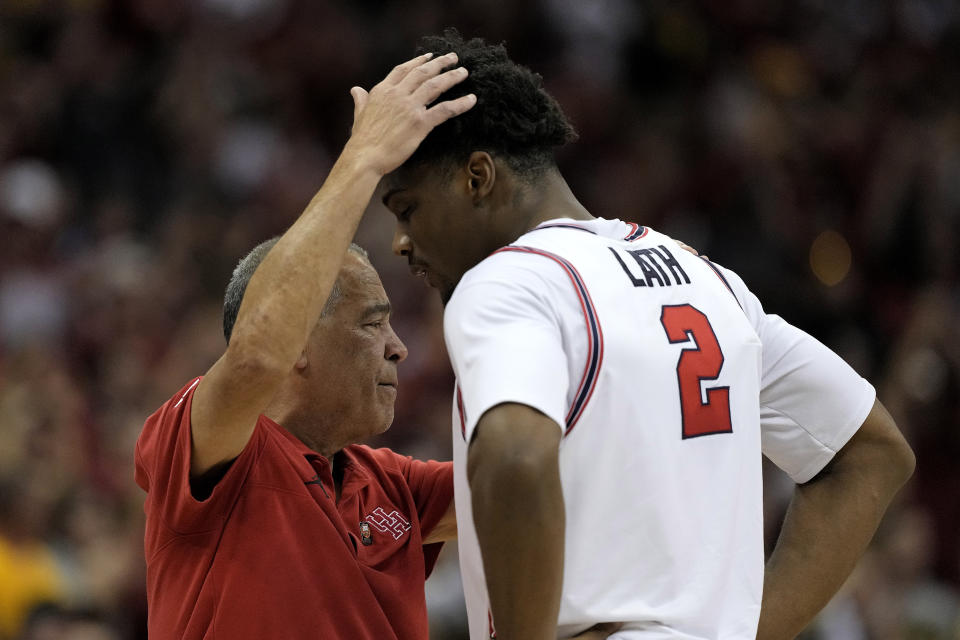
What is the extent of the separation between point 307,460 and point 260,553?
1.06 ft

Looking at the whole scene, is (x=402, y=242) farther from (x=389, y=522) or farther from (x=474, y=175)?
(x=389, y=522)

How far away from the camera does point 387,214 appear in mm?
9227

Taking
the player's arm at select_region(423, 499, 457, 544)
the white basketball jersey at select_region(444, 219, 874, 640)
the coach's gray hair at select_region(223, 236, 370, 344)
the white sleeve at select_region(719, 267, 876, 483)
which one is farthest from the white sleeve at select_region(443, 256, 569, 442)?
the player's arm at select_region(423, 499, 457, 544)

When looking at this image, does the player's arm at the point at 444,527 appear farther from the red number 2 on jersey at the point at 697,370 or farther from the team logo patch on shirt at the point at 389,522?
the red number 2 on jersey at the point at 697,370

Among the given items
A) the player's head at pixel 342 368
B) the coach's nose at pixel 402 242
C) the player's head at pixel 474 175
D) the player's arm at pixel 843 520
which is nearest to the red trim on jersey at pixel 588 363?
the player's head at pixel 474 175

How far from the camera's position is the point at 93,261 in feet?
29.2

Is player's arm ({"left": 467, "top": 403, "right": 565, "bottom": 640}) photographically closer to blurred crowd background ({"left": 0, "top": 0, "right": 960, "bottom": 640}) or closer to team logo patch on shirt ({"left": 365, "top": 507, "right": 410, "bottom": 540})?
team logo patch on shirt ({"left": 365, "top": 507, "right": 410, "bottom": 540})

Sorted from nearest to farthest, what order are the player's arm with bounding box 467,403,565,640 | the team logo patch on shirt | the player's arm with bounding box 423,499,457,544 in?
the player's arm with bounding box 467,403,565,640, the team logo patch on shirt, the player's arm with bounding box 423,499,457,544

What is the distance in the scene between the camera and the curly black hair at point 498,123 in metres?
2.69

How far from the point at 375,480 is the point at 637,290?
4.11 ft

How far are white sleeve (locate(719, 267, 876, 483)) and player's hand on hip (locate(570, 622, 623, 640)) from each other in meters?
0.83

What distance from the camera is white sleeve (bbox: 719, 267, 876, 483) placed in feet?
9.77

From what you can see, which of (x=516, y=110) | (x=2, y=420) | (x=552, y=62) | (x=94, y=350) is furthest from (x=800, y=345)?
(x=552, y=62)

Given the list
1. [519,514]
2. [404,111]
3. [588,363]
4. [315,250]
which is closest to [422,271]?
[315,250]
